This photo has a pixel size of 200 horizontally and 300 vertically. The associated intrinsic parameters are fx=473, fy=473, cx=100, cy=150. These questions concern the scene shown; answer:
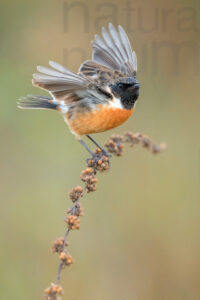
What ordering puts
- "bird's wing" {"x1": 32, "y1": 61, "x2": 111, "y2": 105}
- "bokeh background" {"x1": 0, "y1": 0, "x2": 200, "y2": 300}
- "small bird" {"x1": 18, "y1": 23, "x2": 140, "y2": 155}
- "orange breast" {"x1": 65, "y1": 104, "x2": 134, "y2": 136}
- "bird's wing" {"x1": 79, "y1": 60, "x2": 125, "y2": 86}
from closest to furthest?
"bird's wing" {"x1": 32, "y1": 61, "x2": 111, "y2": 105}, "small bird" {"x1": 18, "y1": 23, "x2": 140, "y2": 155}, "orange breast" {"x1": 65, "y1": 104, "x2": 134, "y2": 136}, "bird's wing" {"x1": 79, "y1": 60, "x2": 125, "y2": 86}, "bokeh background" {"x1": 0, "y1": 0, "x2": 200, "y2": 300}

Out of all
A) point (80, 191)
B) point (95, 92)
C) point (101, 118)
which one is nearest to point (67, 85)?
point (95, 92)

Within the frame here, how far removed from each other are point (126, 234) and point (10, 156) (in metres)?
1.57

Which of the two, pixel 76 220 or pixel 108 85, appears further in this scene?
pixel 108 85

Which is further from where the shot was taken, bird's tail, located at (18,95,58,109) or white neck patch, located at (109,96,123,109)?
bird's tail, located at (18,95,58,109)

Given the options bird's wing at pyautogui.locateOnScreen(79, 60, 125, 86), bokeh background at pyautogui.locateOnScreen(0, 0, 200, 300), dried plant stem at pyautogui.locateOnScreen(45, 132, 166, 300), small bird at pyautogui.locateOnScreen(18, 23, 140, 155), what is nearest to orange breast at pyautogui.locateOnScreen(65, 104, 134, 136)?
small bird at pyautogui.locateOnScreen(18, 23, 140, 155)

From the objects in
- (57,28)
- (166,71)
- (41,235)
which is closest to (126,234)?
(41,235)

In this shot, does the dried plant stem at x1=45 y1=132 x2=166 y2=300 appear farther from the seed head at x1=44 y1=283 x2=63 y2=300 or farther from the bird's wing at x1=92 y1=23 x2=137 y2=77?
the bird's wing at x1=92 y1=23 x2=137 y2=77

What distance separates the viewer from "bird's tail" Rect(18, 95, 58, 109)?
4.29 metres

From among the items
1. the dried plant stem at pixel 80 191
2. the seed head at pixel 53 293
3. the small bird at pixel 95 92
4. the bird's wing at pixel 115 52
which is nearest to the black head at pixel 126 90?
the small bird at pixel 95 92

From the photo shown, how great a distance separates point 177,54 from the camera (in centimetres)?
632

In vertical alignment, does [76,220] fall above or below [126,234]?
below

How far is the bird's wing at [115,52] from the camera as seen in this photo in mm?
4590

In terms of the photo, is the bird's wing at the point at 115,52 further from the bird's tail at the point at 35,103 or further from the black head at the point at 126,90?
the bird's tail at the point at 35,103

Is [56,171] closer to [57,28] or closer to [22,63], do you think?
[22,63]
